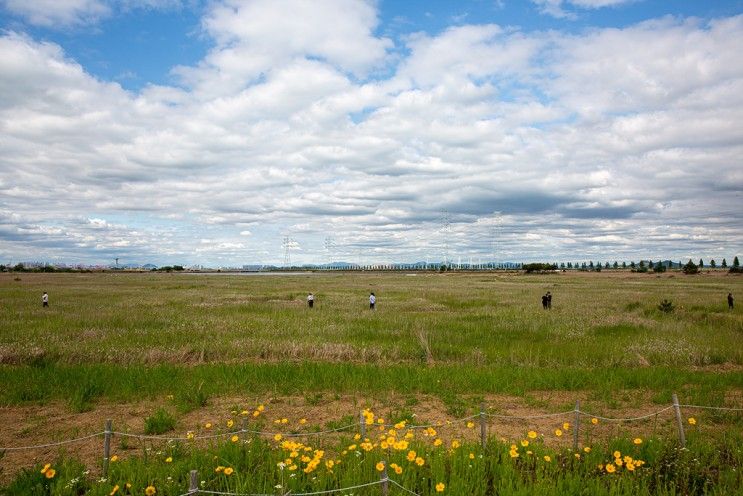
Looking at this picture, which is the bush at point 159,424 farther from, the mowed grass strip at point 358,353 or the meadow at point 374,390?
the mowed grass strip at point 358,353

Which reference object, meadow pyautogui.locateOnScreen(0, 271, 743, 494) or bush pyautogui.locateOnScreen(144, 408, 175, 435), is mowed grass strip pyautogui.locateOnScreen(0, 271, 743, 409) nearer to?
meadow pyautogui.locateOnScreen(0, 271, 743, 494)

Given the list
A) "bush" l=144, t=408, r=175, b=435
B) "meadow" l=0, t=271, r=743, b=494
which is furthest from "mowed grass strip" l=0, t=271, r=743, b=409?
"bush" l=144, t=408, r=175, b=435

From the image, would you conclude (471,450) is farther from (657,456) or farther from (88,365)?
(88,365)

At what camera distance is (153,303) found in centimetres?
3938

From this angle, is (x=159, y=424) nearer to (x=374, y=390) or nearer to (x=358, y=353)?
(x=374, y=390)

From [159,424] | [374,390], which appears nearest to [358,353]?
[374,390]

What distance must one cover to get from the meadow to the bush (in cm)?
5

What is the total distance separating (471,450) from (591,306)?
111ft

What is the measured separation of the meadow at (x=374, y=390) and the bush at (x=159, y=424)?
5 centimetres

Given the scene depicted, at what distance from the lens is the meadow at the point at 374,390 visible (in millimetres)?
7176

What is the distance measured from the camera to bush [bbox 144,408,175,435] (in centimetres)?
1008

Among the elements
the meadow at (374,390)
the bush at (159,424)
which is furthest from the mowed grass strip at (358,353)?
the bush at (159,424)

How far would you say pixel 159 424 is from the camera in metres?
10.1

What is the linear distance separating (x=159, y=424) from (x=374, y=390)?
5932 millimetres
